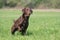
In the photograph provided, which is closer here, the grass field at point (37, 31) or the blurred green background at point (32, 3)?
the grass field at point (37, 31)

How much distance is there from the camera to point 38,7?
5447cm

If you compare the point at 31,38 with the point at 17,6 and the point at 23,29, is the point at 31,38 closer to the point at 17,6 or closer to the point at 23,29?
the point at 23,29

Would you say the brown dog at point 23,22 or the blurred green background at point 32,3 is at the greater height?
the brown dog at point 23,22

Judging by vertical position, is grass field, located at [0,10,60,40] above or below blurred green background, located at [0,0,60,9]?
above

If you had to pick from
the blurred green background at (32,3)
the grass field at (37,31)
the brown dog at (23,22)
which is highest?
the brown dog at (23,22)

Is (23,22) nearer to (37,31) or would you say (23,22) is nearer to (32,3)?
(37,31)

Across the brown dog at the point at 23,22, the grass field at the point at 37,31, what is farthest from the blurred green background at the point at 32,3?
the brown dog at the point at 23,22

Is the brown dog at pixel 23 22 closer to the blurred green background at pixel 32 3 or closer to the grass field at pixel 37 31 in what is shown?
the grass field at pixel 37 31

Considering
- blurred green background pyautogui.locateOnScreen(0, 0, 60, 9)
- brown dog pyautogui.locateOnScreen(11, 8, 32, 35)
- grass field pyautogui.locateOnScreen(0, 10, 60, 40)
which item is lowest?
blurred green background pyautogui.locateOnScreen(0, 0, 60, 9)

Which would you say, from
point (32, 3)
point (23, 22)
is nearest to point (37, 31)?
point (23, 22)

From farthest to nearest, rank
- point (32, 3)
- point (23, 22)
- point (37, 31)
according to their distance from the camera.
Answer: point (32, 3)
point (37, 31)
point (23, 22)

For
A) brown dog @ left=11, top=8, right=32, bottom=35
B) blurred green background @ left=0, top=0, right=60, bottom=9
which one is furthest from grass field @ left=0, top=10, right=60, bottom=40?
blurred green background @ left=0, top=0, right=60, bottom=9

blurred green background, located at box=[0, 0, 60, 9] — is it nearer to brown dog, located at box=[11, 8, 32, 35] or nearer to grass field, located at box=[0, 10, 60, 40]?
grass field, located at box=[0, 10, 60, 40]

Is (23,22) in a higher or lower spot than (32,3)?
higher
